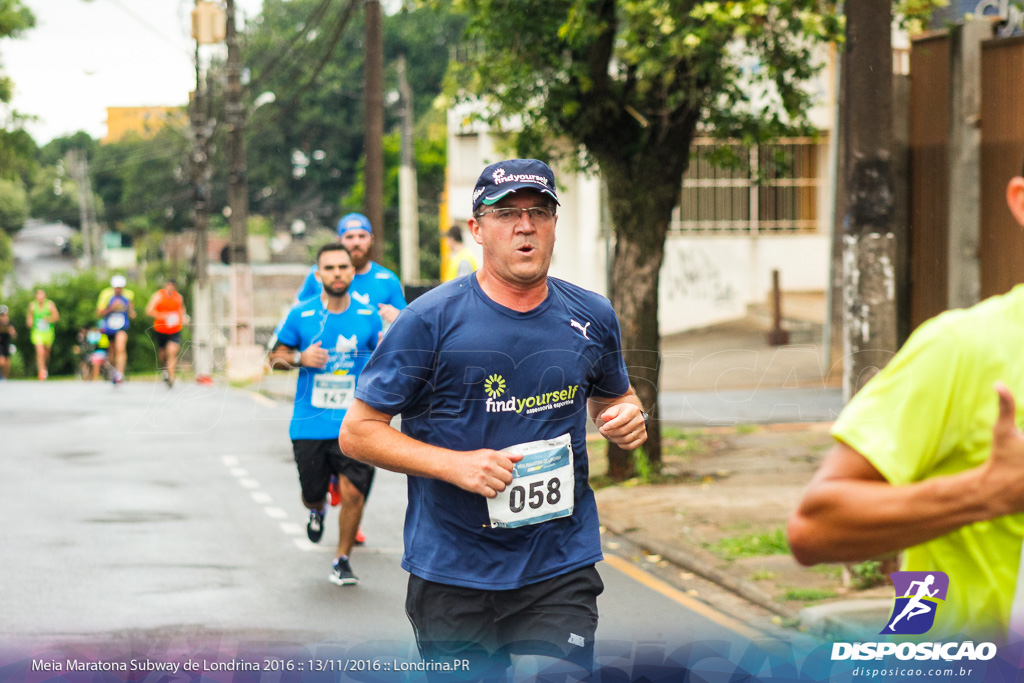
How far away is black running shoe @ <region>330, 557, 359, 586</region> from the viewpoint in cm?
812

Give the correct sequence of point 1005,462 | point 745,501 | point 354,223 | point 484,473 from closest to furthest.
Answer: point 1005,462 < point 484,473 < point 354,223 < point 745,501

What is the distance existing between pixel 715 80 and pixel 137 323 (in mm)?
41807

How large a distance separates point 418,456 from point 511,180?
887 millimetres

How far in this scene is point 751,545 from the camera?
8.86 metres

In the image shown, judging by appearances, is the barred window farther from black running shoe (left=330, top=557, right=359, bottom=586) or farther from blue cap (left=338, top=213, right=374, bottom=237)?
black running shoe (left=330, top=557, right=359, bottom=586)

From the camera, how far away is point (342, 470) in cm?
833

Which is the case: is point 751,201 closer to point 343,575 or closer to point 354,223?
point 354,223

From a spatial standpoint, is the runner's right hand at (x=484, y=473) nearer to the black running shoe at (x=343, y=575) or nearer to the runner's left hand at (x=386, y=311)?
the black running shoe at (x=343, y=575)

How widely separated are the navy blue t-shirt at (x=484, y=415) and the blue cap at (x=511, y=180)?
31 cm

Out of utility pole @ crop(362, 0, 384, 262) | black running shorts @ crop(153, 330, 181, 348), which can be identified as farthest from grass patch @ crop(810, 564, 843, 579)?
black running shorts @ crop(153, 330, 181, 348)

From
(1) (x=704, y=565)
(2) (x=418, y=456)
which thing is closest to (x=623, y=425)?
(2) (x=418, y=456)

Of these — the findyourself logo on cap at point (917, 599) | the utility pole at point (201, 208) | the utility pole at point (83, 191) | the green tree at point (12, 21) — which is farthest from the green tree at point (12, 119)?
the findyourself logo on cap at point (917, 599)

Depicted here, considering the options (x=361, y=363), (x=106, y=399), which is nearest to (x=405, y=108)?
(x=106, y=399)

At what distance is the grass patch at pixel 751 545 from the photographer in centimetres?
871
